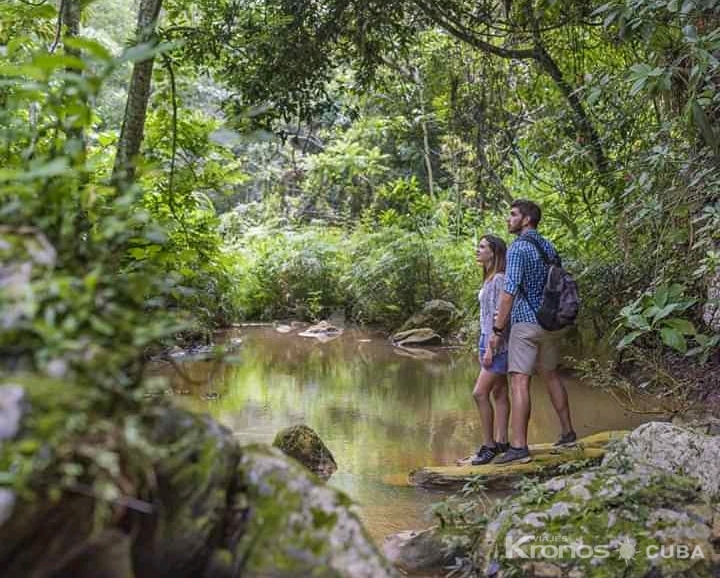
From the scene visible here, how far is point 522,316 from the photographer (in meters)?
5.97

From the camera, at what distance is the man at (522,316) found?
5.87 metres

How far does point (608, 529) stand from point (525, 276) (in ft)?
9.12

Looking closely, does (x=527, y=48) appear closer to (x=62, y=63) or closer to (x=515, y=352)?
(x=515, y=352)

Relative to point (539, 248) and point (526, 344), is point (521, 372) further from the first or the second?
point (539, 248)

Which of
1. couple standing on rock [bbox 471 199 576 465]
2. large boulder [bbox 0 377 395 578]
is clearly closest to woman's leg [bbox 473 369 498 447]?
couple standing on rock [bbox 471 199 576 465]

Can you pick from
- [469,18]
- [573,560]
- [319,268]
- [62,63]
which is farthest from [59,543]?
[319,268]

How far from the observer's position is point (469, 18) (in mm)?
9672

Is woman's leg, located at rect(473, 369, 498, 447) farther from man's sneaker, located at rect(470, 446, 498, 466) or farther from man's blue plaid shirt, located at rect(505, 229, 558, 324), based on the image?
man's blue plaid shirt, located at rect(505, 229, 558, 324)

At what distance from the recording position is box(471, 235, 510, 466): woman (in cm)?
609

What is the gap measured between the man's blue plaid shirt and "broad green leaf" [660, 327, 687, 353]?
1337mm

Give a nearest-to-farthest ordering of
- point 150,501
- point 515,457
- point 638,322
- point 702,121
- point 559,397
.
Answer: point 150,501 < point 702,121 < point 638,322 < point 515,457 < point 559,397

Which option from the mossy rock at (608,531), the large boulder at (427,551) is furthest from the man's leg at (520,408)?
the mossy rock at (608,531)

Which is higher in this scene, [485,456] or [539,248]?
[539,248]

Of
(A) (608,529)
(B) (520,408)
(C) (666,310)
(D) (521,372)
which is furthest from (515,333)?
(A) (608,529)
